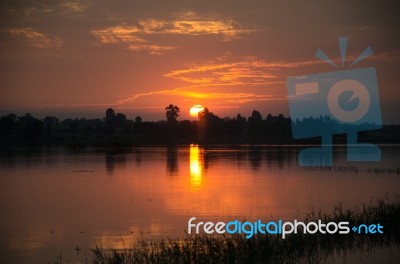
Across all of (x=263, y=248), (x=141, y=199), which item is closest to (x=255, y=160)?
(x=141, y=199)

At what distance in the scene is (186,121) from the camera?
626 ft

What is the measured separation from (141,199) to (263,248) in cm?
1786

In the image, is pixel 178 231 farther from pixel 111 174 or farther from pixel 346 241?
pixel 111 174

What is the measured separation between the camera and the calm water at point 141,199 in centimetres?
2064

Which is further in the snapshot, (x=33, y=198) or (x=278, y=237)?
(x=33, y=198)

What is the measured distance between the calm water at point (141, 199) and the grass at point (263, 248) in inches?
116

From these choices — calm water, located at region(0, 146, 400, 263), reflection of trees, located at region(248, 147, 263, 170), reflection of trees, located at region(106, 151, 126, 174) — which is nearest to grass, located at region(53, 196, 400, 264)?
calm water, located at region(0, 146, 400, 263)

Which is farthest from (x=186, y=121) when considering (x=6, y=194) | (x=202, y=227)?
(x=202, y=227)

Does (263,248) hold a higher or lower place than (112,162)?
lower

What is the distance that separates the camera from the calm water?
20.6 m

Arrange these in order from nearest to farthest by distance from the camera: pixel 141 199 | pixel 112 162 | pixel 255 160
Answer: pixel 141 199, pixel 112 162, pixel 255 160

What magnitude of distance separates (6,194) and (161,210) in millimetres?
13995

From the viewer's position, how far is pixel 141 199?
32.3 m

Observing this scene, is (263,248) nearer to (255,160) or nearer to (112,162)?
(112,162)
